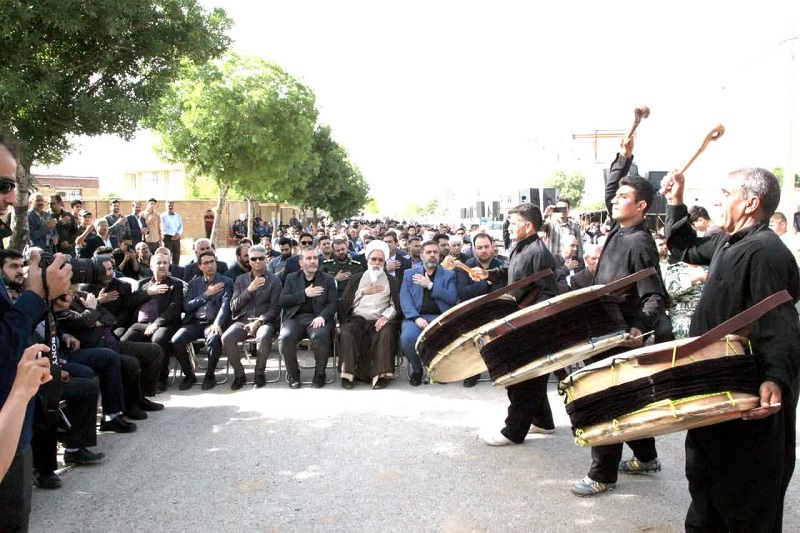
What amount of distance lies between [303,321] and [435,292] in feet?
5.71

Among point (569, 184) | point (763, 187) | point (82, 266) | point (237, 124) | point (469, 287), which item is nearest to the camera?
point (763, 187)

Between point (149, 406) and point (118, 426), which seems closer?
point (118, 426)

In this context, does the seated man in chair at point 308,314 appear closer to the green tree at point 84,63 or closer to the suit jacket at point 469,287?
the suit jacket at point 469,287

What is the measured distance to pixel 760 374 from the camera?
3.06m

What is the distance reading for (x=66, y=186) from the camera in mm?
85938

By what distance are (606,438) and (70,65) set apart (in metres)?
7.13

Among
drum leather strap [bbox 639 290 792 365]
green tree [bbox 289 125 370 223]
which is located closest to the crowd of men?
drum leather strap [bbox 639 290 792 365]

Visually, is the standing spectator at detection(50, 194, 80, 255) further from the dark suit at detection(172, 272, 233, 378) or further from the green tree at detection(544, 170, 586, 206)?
the green tree at detection(544, 170, 586, 206)

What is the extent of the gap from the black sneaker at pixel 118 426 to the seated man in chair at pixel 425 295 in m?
3.33

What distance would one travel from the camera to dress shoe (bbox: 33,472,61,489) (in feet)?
16.1

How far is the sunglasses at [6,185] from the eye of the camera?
2.66 meters

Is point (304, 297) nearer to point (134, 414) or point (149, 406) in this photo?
point (149, 406)

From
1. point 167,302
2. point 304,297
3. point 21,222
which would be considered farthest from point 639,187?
point 21,222

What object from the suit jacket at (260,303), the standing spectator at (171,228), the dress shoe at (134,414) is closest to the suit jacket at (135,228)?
the standing spectator at (171,228)
